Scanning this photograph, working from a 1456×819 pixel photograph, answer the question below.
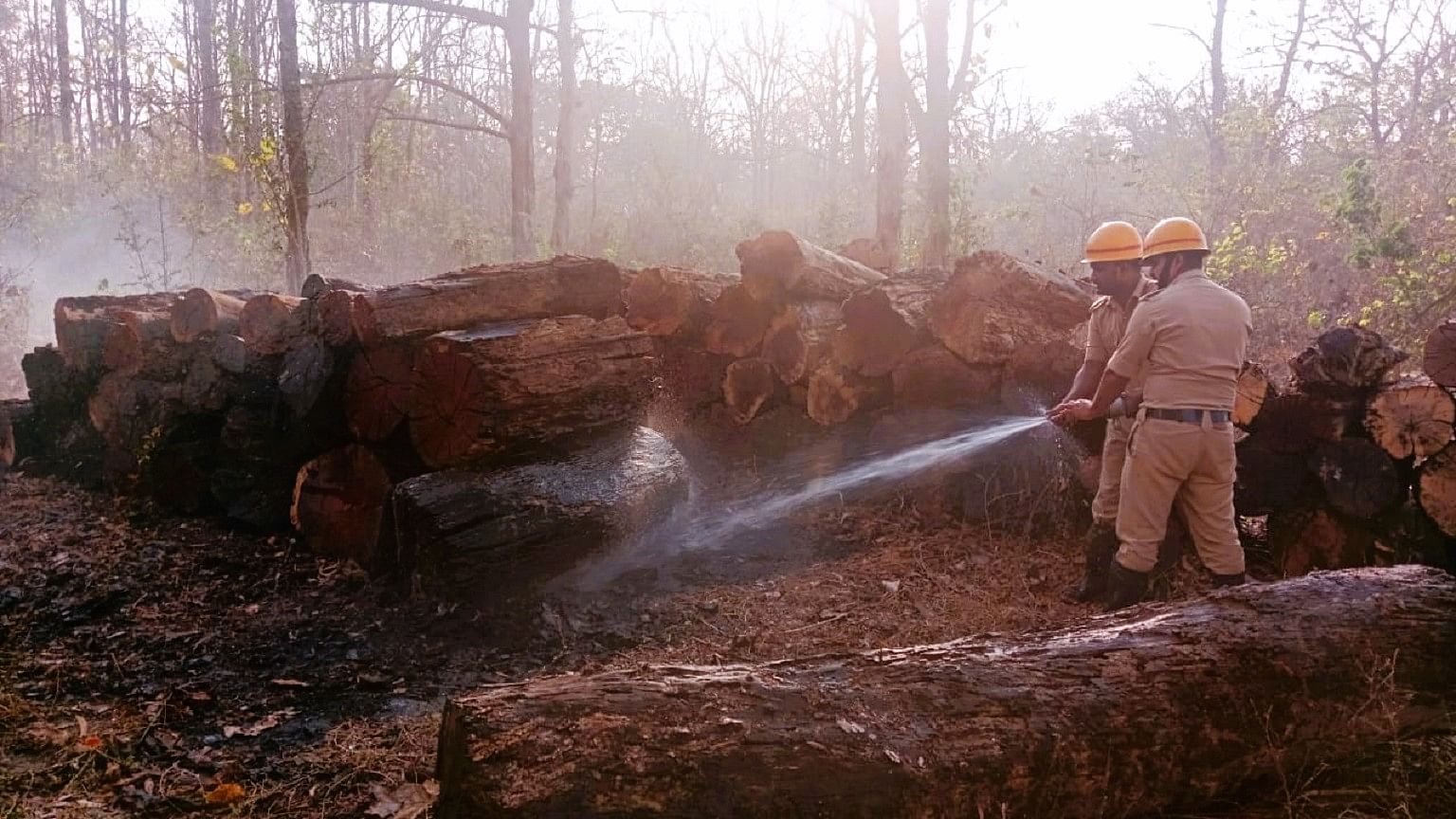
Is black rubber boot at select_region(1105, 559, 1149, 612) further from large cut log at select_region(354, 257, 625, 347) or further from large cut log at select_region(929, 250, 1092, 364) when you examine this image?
large cut log at select_region(354, 257, 625, 347)

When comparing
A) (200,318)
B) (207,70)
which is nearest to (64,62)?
(207,70)

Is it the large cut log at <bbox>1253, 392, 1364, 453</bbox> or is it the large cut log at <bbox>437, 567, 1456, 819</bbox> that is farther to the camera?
the large cut log at <bbox>1253, 392, 1364, 453</bbox>

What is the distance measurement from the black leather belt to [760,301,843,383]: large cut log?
8.87ft

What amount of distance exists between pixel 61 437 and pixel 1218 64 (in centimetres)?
2265

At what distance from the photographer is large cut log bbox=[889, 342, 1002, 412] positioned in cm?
589

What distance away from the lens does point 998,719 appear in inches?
97.7

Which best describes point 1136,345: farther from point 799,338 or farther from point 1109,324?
point 799,338

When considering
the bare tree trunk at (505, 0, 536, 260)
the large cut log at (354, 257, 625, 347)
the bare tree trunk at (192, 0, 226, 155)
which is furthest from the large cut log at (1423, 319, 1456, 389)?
the bare tree trunk at (192, 0, 226, 155)

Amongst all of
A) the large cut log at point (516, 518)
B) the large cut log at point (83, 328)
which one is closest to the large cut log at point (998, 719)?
the large cut log at point (516, 518)

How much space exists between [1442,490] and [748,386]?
4.18 m

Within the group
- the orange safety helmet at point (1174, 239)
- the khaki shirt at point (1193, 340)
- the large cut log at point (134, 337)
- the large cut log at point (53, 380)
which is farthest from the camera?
the large cut log at point (53, 380)

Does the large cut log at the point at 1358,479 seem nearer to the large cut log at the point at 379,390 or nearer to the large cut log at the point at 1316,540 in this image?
the large cut log at the point at 1316,540

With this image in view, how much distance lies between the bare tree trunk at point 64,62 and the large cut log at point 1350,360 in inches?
1255

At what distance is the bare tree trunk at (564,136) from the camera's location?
1437cm
